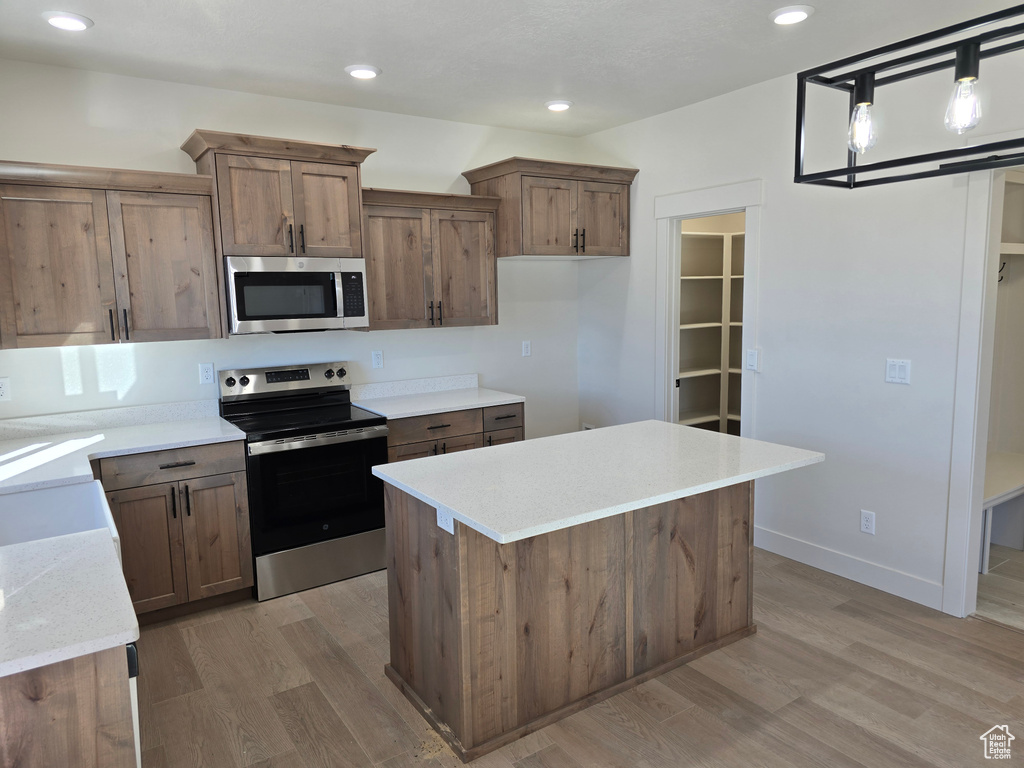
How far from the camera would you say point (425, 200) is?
404 centimetres

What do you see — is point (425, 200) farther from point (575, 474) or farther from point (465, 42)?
point (575, 474)

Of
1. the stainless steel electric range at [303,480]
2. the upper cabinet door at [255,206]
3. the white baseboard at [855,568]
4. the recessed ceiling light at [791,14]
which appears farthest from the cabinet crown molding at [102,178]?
the white baseboard at [855,568]

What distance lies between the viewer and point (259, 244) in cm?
337

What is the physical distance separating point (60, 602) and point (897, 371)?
10.9ft

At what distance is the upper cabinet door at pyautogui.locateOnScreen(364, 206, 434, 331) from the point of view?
389 cm

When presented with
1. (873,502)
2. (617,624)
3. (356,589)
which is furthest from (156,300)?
(873,502)

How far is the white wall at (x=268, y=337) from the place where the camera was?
10.6ft

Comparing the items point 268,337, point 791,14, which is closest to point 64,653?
point 268,337

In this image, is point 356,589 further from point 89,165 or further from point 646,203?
point 646,203

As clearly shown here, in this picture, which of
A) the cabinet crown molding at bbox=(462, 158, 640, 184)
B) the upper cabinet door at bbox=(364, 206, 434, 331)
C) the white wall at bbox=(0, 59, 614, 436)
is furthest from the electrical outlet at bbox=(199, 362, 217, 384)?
the cabinet crown molding at bbox=(462, 158, 640, 184)

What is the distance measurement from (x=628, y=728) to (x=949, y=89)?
2.93m

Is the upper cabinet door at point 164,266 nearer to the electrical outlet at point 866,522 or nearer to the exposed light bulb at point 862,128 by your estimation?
the exposed light bulb at point 862,128

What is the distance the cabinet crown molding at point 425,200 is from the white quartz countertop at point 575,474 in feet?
5.92

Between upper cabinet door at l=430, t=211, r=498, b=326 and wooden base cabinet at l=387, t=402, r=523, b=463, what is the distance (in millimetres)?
608
